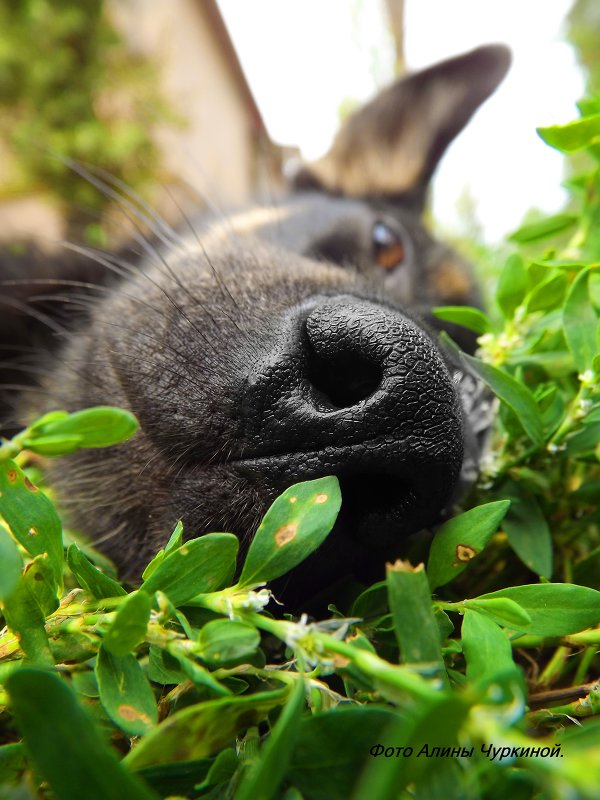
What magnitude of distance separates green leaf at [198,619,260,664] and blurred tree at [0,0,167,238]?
3.44 meters

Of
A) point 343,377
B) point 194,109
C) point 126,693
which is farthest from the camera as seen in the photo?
point 194,109

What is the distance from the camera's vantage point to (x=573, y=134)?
82 cm

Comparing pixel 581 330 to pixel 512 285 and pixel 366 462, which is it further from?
pixel 366 462

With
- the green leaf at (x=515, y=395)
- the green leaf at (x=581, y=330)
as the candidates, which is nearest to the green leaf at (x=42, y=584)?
the green leaf at (x=515, y=395)

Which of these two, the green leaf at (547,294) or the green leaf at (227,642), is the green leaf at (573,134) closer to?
the green leaf at (547,294)

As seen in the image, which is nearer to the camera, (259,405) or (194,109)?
(259,405)

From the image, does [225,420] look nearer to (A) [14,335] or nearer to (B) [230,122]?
(A) [14,335]

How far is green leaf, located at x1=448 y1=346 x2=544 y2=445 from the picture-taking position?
0.71 meters

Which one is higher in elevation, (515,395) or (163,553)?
(163,553)

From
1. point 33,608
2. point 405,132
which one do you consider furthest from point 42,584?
point 405,132

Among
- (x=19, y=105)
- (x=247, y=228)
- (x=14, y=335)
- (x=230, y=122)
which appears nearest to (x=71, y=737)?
(x=247, y=228)

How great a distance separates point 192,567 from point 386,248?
142 centimetres

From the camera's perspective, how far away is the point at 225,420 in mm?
732

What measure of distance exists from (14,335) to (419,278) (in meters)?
1.22
